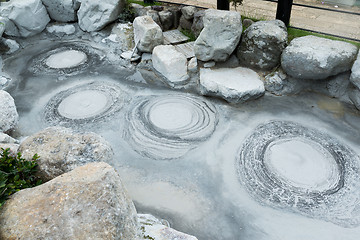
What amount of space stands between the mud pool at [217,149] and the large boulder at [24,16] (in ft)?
4.94

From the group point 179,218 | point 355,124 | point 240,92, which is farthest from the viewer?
point 240,92

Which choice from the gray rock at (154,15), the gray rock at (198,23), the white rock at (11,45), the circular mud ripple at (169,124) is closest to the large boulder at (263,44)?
the gray rock at (198,23)

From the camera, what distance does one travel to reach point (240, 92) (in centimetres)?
480

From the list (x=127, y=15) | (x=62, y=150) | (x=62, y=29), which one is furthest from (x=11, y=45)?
(x=62, y=150)

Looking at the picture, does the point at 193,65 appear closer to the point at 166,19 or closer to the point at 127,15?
the point at 166,19

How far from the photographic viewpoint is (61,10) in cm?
709

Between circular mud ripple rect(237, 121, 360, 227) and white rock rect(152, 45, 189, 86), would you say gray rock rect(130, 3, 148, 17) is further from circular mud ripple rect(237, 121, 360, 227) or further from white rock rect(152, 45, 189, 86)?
circular mud ripple rect(237, 121, 360, 227)

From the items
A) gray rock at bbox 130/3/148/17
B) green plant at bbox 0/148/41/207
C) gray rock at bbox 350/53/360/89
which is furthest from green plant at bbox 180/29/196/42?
green plant at bbox 0/148/41/207

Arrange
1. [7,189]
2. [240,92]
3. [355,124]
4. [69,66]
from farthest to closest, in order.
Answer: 1. [69,66]
2. [240,92]
3. [355,124]
4. [7,189]

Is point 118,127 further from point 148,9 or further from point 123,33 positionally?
point 148,9

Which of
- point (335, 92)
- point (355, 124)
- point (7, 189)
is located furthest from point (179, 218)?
point (335, 92)

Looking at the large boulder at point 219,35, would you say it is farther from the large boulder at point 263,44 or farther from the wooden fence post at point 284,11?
the wooden fence post at point 284,11

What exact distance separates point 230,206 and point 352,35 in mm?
3620

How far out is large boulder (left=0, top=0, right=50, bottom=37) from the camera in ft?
21.8
